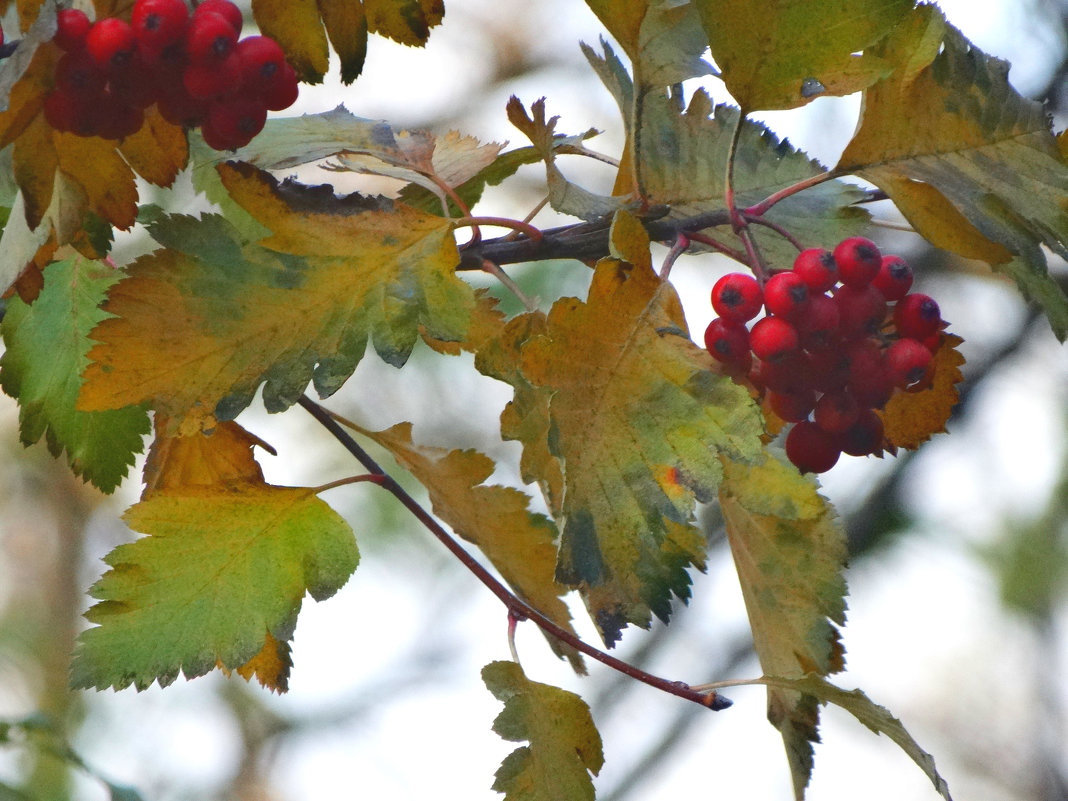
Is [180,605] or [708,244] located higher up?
[708,244]

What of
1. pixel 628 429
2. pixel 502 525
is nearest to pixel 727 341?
pixel 628 429

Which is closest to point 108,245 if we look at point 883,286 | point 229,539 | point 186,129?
point 186,129

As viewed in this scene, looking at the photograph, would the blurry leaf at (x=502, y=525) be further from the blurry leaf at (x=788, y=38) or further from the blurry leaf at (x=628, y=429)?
the blurry leaf at (x=788, y=38)

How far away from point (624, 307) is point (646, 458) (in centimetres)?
10

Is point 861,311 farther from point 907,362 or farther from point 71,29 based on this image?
point 71,29

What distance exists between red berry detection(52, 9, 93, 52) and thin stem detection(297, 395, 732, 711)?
0.27m

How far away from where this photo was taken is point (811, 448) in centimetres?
74

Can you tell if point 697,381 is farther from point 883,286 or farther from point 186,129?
point 186,129

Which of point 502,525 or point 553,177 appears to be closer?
point 553,177

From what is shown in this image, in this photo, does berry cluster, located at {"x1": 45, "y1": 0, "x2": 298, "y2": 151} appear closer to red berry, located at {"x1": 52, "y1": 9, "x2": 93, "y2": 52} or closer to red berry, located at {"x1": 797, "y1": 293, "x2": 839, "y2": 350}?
red berry, located at {"x1": 52, "y1": 9, "x2": 93, "y2": 52}

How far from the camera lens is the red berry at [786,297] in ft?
2.26

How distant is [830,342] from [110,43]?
51 centimetres

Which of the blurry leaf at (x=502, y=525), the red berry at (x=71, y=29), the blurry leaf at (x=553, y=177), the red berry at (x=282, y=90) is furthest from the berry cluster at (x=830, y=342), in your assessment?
the red berry at (x=71, y=29)

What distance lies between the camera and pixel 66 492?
4.48 metres
